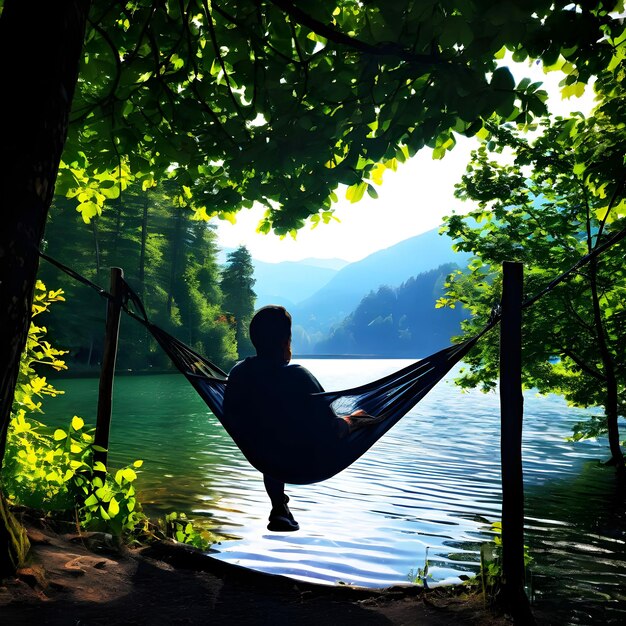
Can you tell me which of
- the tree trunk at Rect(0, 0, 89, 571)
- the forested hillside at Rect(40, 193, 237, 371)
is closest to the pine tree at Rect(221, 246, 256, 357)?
the forested hillside at Rect(40, 193, 237, 371)

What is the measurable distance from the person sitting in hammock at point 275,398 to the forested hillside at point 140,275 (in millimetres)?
33459

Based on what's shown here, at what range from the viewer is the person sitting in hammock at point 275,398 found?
3721mm

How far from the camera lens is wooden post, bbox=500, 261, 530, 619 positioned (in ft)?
10.6

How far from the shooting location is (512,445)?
11.1 ft

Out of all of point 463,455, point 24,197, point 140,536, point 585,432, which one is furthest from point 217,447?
point 24,197

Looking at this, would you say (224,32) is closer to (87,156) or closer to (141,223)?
(87,156)

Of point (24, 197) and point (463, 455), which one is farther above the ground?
point (24, 197)

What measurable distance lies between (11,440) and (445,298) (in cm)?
852

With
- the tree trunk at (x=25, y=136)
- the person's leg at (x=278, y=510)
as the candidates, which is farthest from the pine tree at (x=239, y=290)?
the tree trunk at (x=25, y=136)

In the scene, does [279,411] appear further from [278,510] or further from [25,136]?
[25,136]

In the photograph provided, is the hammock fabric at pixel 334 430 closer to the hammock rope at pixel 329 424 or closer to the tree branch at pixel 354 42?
the hammock rope at pixel 329 424

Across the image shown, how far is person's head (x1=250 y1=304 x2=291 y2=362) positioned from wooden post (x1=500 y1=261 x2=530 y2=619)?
53.0 inches

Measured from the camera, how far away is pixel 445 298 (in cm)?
1136

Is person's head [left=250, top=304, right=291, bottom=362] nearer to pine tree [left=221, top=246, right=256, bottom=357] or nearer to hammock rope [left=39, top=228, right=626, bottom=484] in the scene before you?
hammock rope [left=39, top=228, right=626, bottom=484]
